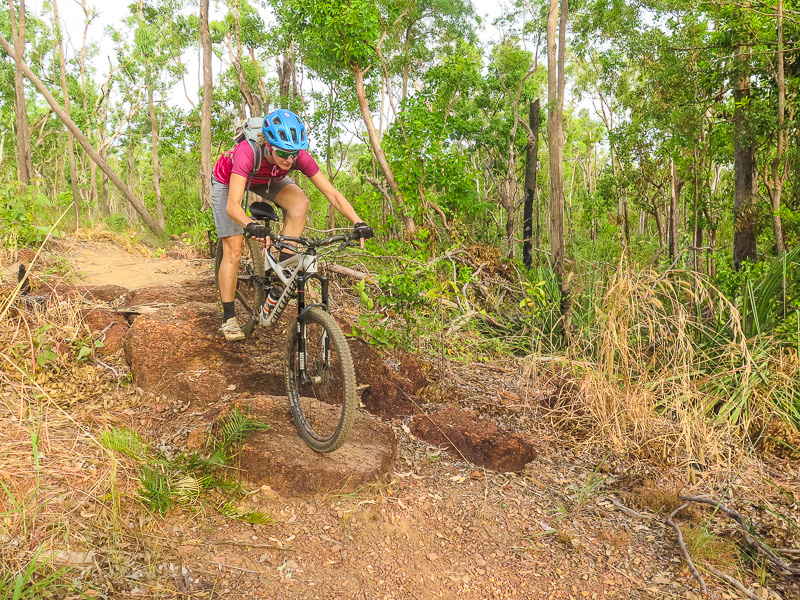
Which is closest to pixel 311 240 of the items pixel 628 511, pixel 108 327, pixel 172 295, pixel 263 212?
pixel 263 212

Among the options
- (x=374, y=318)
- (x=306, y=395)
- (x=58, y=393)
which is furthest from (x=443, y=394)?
(x=58, y=393)

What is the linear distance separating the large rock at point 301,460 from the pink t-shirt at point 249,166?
1.49 m

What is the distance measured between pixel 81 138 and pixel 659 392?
9590 mm

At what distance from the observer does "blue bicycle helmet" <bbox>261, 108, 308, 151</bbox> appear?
3.20 metres

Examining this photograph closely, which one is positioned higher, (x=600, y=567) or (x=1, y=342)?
(x=1, y=342)

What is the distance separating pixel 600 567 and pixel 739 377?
6.55ft

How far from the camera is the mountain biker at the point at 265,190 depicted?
3232mm

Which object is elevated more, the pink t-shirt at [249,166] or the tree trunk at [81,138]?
the tree trunk at [81,138]

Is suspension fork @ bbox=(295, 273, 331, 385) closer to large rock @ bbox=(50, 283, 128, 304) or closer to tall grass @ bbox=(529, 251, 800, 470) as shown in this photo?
tall grass @ bbox=(529, 251, 800, 470)

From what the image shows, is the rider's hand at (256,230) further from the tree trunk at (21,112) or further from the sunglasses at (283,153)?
the tree trunk at (21,112)

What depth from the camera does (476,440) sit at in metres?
3.40

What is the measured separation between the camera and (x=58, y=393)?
11.5ft

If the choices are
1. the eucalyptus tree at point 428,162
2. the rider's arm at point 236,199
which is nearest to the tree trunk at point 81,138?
the eucalyptus tree at point 428,162

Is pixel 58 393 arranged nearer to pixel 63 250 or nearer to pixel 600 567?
pixel 600 567
